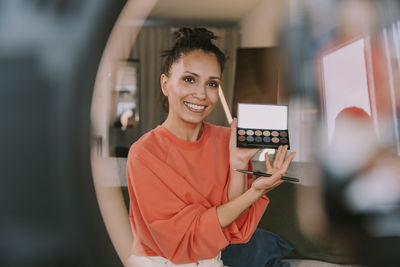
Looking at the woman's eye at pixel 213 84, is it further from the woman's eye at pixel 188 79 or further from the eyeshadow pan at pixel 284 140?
the eyeshadow pan at pixel 284 140

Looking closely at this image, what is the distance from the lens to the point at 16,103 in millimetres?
360

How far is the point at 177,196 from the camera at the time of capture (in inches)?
19.7

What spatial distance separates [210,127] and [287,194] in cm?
17

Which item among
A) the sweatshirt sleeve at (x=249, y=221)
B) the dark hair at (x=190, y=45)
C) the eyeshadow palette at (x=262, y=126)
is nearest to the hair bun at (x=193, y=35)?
the dark hair at (x=190, y=45)

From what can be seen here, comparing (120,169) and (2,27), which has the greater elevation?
(2,27)

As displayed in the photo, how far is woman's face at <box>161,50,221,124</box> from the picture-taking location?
490 millimetres

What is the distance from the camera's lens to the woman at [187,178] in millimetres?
491

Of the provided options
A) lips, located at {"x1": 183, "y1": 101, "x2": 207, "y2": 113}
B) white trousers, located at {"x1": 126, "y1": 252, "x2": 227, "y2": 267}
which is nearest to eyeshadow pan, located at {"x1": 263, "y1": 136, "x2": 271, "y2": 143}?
lips, located at {"x1": 183, "y1": 101, "x2": 207, "y2": 113}

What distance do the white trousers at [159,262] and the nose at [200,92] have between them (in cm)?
25

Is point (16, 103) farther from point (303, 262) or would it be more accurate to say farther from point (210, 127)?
point (303, 262)

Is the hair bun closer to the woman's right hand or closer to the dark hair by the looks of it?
the dark hair

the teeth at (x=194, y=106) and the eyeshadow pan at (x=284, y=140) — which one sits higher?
the teeth at (x=194, y=106)

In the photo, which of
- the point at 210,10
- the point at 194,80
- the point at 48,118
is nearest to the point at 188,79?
the point at 194,80

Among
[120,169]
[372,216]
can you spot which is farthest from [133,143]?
[372,216]
